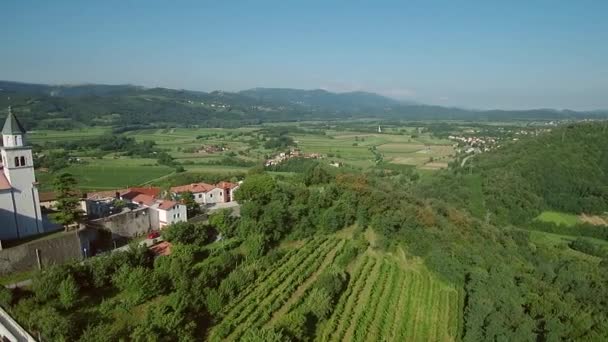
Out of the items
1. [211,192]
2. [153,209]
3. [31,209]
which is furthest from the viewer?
[211,192]

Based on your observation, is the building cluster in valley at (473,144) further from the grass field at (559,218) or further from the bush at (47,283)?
the bush at (47,283)

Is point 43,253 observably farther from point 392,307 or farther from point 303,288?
point 392,307

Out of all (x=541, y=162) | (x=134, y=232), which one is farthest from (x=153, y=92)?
(x=134, y=232)

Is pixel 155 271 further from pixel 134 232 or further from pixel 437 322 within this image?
pixel 437 322

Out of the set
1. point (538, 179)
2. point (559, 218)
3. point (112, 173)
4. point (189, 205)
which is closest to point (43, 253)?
point (189, 205)

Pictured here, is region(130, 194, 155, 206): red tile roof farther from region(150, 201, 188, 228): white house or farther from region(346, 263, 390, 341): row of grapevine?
region(346, 263, 390, 341): row of grapevine

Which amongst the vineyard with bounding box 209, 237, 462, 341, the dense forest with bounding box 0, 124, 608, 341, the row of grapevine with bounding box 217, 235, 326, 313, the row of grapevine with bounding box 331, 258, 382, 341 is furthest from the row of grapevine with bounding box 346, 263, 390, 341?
the row of grapevine with bounding box 217, 235, 326, 313

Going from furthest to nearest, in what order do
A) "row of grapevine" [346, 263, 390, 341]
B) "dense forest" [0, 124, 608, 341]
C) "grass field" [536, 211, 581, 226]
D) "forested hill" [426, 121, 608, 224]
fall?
"forested hill" [426, 121, 608, 224] → "grass field" [536, 211, 581, 226] → "row of grapevine" [346, 263, 390, 341] → "dense forest" [0, 124, 608, 341]
